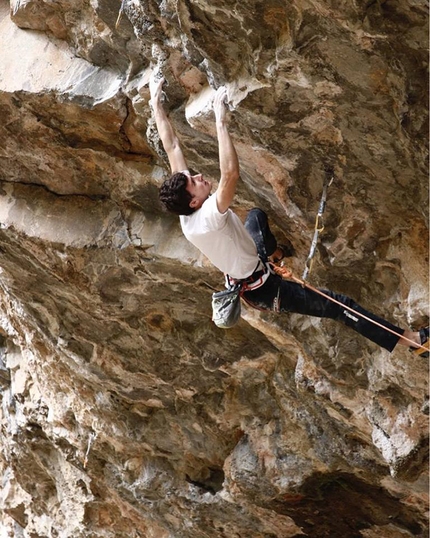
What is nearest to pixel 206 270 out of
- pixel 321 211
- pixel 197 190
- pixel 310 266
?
pixel 310 266

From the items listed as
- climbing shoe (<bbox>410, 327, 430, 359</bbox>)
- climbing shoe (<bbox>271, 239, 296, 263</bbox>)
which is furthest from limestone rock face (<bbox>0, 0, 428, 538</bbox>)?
climbing shoe (<bbox>410, 327, 430, 359</bbox>)

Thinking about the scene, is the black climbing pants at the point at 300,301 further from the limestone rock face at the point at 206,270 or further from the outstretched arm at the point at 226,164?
the outstretched arm at the point at 226,164

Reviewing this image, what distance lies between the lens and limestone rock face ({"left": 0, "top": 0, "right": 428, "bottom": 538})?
431cm

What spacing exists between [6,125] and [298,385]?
297 cm

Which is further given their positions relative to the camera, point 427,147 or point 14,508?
point 14,508

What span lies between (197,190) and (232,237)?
0.33 m

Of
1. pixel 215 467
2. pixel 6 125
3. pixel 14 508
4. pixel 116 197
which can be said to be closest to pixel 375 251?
pixel 116 197

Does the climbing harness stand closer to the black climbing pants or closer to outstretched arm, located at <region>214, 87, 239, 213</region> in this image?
the black climbing pants

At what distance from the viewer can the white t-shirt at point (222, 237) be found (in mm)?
4480

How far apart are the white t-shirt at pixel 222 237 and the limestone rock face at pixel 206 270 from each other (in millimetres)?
532

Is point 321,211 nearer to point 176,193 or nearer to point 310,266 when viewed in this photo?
point 310,266

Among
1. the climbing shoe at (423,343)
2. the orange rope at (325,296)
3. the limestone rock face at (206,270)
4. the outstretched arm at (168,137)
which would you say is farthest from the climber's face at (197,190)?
the climbing shoe at (423,343)

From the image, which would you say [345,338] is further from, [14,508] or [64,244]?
[14,508]

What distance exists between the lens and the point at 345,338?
5.79 metres
